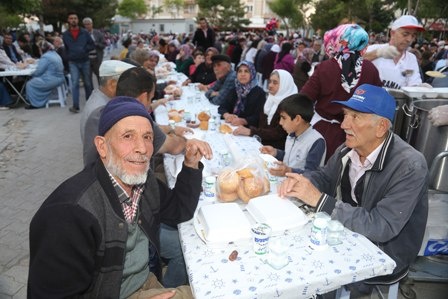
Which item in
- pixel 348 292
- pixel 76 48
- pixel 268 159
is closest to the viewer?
pixel 348 292

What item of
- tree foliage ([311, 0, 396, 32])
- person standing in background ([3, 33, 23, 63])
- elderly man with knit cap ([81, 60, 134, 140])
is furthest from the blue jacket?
tree foliage ([311, 0, 396, 32])

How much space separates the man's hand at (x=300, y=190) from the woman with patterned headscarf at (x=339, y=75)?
139 centimetres

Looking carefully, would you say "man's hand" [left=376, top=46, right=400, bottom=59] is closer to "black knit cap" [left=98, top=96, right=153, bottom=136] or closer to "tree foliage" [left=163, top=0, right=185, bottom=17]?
"black knit cap" [left=98, top=96, right=153, bottom=136]

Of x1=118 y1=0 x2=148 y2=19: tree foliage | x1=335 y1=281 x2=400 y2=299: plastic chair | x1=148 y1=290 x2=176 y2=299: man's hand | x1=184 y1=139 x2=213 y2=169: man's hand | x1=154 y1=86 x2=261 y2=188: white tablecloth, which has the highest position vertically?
x1=118 y1=0 x2=148 y2=19: tree foliage

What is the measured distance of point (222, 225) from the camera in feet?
5.80

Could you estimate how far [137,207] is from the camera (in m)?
1.82

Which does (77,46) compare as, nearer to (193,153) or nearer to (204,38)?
(204,38)

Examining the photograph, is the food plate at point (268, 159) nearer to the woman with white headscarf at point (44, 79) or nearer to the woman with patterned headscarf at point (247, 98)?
the woman with patterned headscarf at point (247, 98)

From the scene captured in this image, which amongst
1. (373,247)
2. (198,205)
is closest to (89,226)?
(198,205)

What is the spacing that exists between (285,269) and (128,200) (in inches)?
34.5

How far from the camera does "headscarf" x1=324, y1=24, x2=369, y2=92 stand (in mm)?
3051

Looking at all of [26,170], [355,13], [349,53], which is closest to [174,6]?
[355,13]

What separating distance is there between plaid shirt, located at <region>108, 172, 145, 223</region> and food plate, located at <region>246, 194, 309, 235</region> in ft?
2.17

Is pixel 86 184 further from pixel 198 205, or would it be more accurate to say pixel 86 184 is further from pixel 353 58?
pixel 353 58
